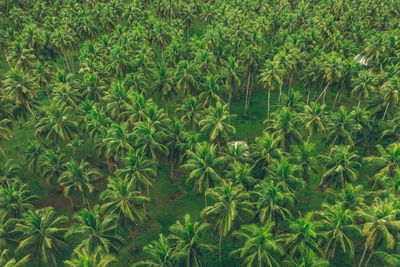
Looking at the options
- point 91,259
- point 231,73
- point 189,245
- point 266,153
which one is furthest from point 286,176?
point 231,73

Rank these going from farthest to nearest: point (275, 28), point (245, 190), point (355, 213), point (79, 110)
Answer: point (275, 28), point (79, 110), point (245, 190), point (355, 213)

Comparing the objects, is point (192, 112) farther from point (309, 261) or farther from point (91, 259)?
point (309, 261)

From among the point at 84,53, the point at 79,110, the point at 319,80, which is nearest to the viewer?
the point at 79,110

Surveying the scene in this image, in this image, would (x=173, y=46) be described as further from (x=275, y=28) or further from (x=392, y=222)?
(x=392, y=222)

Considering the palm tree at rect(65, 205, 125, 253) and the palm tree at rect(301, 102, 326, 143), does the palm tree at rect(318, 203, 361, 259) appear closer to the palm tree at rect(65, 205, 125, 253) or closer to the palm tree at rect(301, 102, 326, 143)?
the palm tree at rect(301, 102, 326, 143)

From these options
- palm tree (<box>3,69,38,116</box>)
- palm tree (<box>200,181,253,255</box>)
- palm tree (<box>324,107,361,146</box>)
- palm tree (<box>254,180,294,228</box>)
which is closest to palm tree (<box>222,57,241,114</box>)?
palm tree (<box>324,107,361,146</box>)

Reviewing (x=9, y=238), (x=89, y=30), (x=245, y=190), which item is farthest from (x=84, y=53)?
(x=245, y=190)
